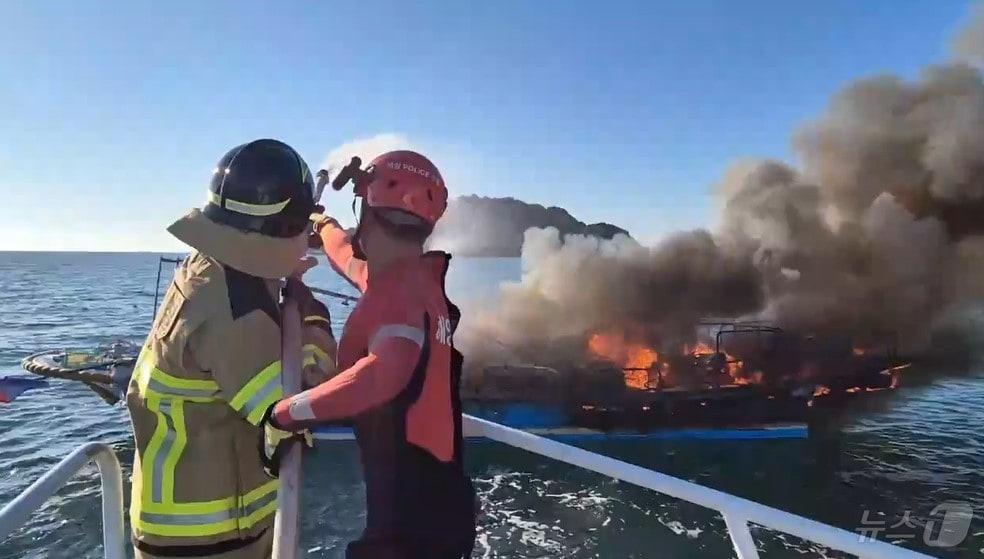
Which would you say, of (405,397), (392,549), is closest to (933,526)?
(392,549)

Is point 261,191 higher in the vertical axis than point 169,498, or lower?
higher

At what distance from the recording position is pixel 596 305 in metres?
38.9

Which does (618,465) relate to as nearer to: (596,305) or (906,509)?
(906,509)

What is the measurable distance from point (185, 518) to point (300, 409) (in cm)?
63

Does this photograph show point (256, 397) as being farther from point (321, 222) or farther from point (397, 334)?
point (321, 222)

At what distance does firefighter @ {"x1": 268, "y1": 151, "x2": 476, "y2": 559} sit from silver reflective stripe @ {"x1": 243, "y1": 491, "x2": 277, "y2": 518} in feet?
1.29

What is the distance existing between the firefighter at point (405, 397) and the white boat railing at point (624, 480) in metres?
0.54

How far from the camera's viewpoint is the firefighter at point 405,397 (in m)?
2.52

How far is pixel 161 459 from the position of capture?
2400 millimetres

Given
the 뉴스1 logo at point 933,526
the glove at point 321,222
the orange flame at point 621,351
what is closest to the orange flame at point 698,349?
the orange flame at point 621,351

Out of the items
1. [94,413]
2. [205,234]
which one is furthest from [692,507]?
[94,413]

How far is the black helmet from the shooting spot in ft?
8.27

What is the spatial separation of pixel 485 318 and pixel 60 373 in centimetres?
2225

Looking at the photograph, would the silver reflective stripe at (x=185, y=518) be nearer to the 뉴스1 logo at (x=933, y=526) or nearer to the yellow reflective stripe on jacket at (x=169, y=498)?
the yellow reflective stripe on jacket at (x=169, y=498)
